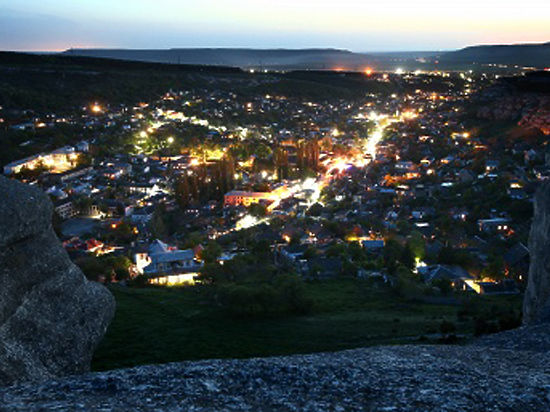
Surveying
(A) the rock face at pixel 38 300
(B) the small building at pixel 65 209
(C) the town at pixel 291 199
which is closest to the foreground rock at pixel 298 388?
(A) the rock face at pixel 38 300

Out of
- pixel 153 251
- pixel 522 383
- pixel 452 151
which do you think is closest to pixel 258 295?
pixel 153 251

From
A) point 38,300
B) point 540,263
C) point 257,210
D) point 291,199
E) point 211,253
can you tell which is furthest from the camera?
point 291,199

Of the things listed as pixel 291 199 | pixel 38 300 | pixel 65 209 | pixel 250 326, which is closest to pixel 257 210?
pixel 291 199

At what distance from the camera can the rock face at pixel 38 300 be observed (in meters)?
13.0

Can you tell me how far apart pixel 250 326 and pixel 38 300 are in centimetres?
1710

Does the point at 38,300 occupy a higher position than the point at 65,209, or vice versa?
the point at 38,300

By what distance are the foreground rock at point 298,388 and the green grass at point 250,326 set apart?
44.1ft

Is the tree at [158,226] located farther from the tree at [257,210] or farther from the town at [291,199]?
the tree at [257,210]

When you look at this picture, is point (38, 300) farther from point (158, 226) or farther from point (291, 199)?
point (291, 199)

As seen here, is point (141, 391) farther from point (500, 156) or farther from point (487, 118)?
point (487, 118)

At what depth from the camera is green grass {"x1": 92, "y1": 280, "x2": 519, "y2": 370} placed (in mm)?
24484

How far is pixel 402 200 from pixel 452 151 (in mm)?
27894

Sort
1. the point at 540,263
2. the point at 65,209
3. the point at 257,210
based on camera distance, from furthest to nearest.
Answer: the point at 257,210, the point at 65,209, the point at 540,263

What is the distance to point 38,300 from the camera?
14227 millimetres
